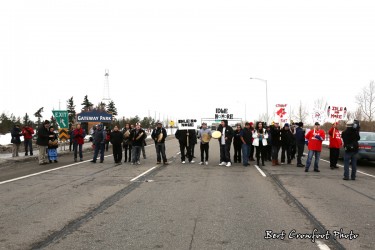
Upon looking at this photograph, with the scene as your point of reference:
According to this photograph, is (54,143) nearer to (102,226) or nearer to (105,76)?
(102,226)

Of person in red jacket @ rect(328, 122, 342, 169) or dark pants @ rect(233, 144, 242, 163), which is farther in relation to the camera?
dark pants @ rect(233, 144, 242, 163)

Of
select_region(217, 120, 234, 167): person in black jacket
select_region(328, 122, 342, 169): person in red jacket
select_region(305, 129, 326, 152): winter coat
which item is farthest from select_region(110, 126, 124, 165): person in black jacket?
select_region(328, 122, 342, 169): person in red jacket

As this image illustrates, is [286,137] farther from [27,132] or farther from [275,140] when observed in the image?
[27,132]

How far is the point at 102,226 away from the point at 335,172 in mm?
10353

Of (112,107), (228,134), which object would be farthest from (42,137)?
(112,107)

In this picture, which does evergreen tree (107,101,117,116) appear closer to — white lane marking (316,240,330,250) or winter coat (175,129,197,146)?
winter coat (175,129,197,146)

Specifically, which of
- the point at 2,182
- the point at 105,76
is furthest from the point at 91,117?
the point at 105,76

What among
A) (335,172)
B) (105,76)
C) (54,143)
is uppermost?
(105,76)

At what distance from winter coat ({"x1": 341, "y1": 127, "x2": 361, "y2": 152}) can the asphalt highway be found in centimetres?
107

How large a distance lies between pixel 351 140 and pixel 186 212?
23.2 feet

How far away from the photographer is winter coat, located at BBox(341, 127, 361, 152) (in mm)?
11633

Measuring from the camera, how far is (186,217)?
22.0 ft

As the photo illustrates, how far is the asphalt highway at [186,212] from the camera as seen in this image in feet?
17.4

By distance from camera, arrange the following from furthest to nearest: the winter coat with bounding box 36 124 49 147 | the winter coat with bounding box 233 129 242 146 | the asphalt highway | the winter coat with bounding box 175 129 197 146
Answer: the winter coat with bounding box 175 129 197 146 < the winter coat with bounding box 233 129 242 146 < the winter coat with bounding box 36 124 49 147 < the asphalt highway
